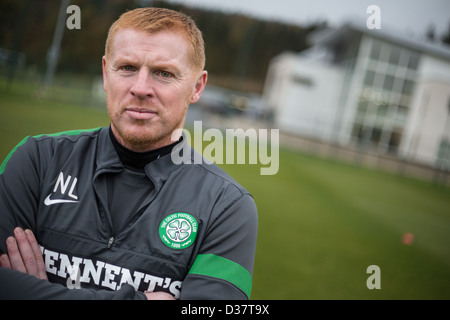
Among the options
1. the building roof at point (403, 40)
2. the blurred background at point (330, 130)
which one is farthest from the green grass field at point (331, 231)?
the building roof at point (403, 40)

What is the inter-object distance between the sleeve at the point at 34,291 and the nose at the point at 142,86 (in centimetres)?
70

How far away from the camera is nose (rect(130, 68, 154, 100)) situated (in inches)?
59.6

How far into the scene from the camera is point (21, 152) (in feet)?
5.10

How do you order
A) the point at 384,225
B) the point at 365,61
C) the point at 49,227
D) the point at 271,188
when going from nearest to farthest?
1. the point at 49,227
2. the point at 384,225
3. the point at 271,188
4. the point at 365,61

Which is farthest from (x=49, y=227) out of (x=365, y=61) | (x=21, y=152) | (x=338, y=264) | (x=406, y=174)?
(x=365, y=61)

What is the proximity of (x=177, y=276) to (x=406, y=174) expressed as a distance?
18251 mm

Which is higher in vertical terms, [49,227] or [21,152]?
[21,152]

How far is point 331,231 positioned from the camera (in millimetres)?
6047

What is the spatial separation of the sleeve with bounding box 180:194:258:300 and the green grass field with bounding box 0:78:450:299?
5.85 feet

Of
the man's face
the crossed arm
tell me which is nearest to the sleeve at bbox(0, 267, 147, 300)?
the crossed arm

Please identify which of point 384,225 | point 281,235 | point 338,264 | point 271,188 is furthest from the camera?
point 271,188

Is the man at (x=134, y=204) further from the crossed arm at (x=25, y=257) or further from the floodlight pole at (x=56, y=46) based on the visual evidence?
the floodlight pole at (x=56, y=46)

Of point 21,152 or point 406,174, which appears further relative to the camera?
point 406,174

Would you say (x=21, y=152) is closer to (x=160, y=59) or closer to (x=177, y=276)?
(x=160, y=59)
